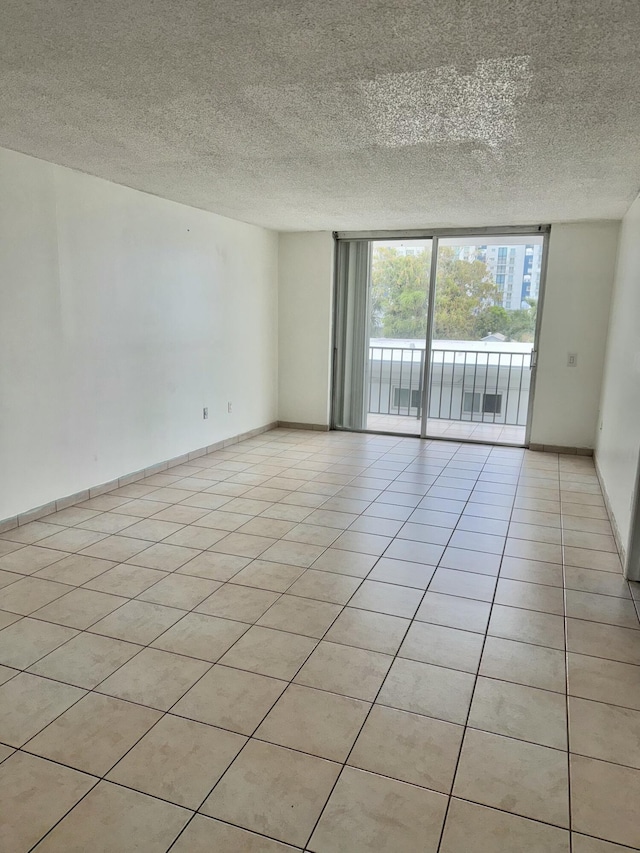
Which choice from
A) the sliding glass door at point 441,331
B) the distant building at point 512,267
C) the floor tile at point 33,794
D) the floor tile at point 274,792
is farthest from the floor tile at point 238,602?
the distant building at point 512,267

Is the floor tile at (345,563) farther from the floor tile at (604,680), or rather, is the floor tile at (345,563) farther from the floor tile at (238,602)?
the floor tile at (604,680)

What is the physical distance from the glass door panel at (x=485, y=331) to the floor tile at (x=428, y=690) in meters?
4.48

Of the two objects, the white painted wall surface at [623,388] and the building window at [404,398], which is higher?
the white painted wall surface at [623,388]

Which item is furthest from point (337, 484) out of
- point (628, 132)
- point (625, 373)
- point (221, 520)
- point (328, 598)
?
point (628, 132)

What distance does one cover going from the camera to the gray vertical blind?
6582 mm

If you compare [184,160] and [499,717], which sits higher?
[184,160]

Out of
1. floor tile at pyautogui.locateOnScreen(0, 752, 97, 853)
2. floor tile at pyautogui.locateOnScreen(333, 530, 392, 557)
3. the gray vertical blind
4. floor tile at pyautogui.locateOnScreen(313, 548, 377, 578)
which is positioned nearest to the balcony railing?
the gray vertical blind

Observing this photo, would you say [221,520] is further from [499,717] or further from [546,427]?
[546,427]

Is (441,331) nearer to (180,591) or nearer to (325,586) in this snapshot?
(325,586)

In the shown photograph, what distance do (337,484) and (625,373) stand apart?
2262 millimetres

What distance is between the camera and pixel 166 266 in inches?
186

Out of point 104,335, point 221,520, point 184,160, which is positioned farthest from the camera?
point 104,335

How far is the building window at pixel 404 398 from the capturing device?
7.59m

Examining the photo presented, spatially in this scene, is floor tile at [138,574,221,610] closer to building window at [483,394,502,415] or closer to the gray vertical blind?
the gray vertical blind
